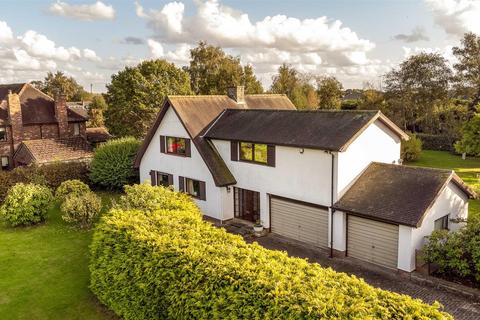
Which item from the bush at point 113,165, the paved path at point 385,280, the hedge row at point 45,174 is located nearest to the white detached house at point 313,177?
the paved path at point 385,280

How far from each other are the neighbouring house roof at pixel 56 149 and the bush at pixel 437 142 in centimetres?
4189

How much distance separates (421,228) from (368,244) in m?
2.41

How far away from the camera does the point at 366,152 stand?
63.9 feet

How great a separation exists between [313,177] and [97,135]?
117ft

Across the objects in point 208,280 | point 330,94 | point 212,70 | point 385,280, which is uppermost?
point 212,70

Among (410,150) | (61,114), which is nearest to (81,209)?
(61,114)

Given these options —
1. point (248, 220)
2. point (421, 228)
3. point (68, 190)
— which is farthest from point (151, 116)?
point (421, 228)

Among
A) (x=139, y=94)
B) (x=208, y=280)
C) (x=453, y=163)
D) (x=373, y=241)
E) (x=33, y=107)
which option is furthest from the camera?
(x=139, y=94)

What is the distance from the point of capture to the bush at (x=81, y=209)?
2216cm

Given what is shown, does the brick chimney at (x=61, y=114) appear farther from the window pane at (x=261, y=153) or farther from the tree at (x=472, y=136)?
the tree at (x=472, y=136)

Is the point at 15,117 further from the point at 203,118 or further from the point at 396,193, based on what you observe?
the point at 396,193

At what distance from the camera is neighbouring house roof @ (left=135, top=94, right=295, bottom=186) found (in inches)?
909

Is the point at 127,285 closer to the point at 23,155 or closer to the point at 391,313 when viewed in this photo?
the point at 391,313

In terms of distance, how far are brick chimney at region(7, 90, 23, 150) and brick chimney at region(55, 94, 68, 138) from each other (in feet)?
11.3
